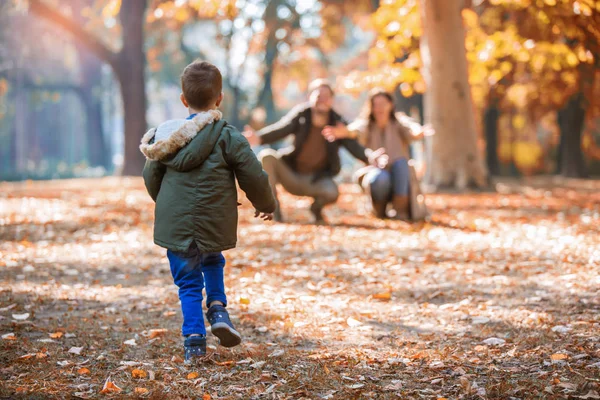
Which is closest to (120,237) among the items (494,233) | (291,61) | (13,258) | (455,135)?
(13,258)

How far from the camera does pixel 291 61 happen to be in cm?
3550

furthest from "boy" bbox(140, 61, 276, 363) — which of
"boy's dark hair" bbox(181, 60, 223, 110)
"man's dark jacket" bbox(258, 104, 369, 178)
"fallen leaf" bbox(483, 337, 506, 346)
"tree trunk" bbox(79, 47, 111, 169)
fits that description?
"tree trunk" bbox(79, 47, 111, 169)

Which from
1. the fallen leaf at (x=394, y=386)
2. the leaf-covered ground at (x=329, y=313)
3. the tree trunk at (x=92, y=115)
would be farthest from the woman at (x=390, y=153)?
the tree trunk at (x=92, y=115)

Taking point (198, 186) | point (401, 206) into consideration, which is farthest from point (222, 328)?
point (401, 206)

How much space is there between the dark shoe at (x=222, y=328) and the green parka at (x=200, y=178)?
1.20 ft

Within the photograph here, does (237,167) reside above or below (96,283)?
above

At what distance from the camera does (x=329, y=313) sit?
5.38 metres

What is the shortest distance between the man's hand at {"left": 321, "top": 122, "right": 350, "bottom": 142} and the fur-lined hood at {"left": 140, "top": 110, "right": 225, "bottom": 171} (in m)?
5.47

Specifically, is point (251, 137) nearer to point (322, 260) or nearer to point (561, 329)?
point (322, 260)

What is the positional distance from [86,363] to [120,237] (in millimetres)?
5561

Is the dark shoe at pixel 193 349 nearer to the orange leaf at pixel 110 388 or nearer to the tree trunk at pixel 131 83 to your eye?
the orange leaf at pixel 110 388

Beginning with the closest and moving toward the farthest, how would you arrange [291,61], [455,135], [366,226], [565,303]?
[565,303] → [366,226] → [455,135] → [291,61]

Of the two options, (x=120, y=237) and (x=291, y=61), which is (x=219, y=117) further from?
(x=291, y=61)

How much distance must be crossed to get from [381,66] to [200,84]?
21.3m
